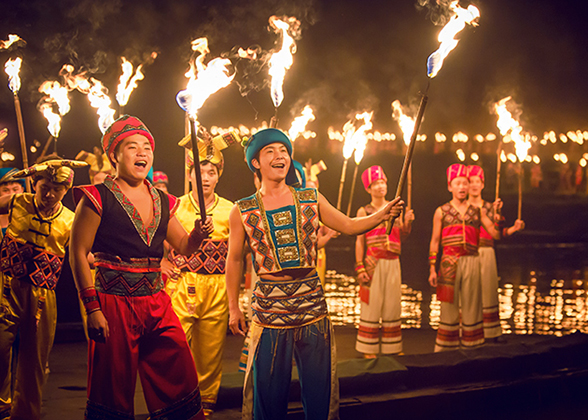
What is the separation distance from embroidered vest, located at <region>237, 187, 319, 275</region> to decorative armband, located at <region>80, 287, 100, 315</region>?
3.23 ft

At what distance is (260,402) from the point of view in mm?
3359

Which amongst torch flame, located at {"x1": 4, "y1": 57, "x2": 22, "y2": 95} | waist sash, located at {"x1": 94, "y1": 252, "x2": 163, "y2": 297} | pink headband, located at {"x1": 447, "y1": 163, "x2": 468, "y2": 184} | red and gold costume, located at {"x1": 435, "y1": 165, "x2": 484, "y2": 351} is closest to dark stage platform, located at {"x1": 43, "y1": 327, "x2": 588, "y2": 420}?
red and gold costume, located at {"x1": 435, "y1": 165, "x2": 484, "y2": 351}

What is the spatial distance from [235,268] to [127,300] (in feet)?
2.55

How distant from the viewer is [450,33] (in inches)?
139

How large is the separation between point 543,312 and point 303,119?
6077 millimetres

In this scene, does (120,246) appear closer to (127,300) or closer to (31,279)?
(127,300)

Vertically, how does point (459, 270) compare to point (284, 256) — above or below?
below

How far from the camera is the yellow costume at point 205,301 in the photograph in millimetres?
4676

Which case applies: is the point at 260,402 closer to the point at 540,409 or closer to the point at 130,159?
the point at 130,159

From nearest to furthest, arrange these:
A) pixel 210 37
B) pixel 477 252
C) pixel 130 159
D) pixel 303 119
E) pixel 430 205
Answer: pixel 130 159 → pixel 303 119 → pixel 477 252 → pixel 210 37 → pixel 430 205

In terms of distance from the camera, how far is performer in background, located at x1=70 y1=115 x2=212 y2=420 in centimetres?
303

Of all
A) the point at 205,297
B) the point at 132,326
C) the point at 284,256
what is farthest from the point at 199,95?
the point at 205,297

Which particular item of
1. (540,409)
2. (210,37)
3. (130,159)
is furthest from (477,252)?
(210,37)

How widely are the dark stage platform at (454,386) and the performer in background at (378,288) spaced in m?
1.15
